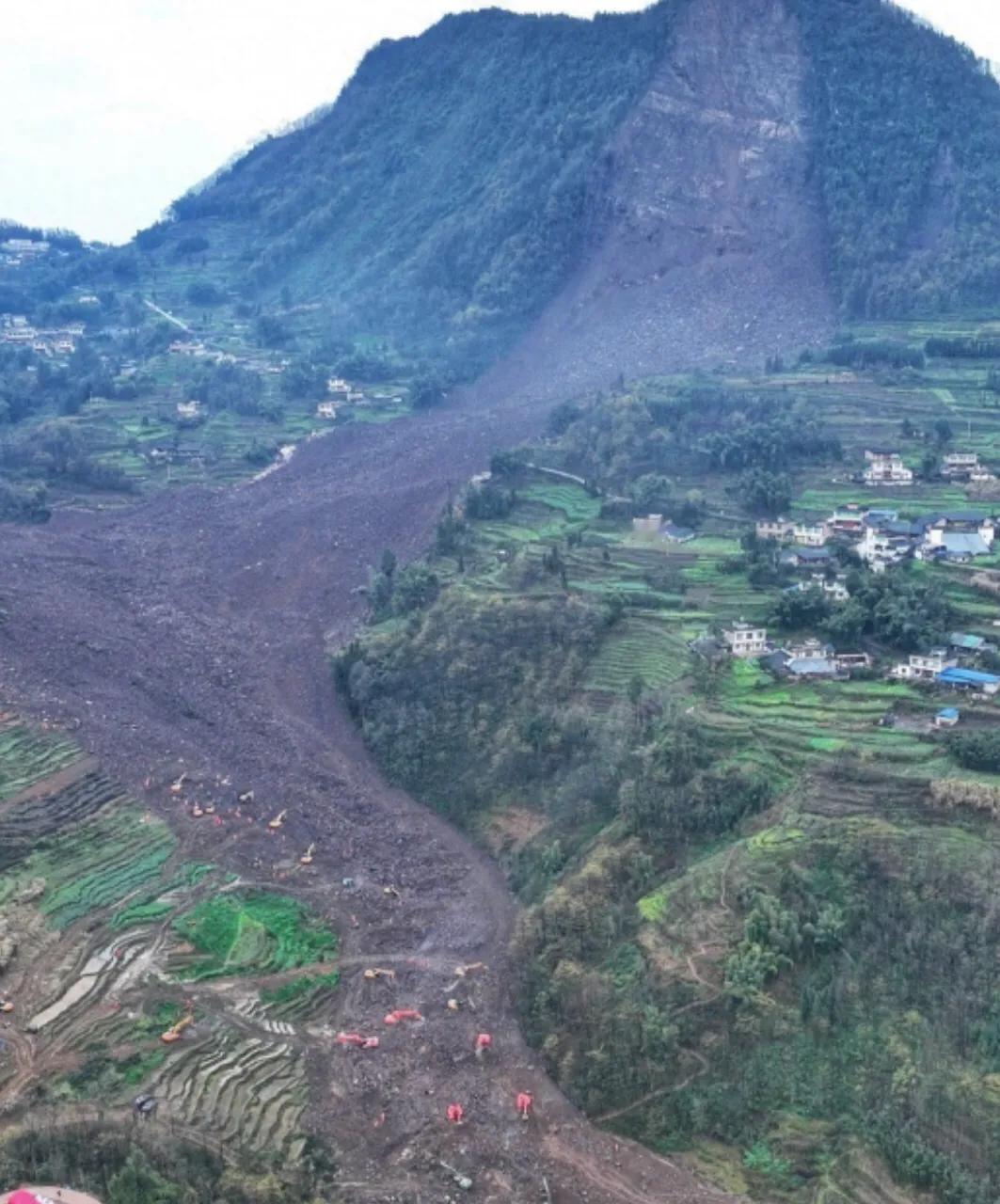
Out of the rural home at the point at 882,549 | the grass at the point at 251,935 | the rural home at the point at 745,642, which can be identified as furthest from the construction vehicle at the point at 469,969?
the rural home at the point at 882,549

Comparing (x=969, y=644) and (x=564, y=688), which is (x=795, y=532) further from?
(x=564, y=688)

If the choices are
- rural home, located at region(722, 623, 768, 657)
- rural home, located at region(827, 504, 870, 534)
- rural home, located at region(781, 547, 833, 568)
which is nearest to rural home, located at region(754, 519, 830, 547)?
rural home, located at region(827, 504, 870, 534)

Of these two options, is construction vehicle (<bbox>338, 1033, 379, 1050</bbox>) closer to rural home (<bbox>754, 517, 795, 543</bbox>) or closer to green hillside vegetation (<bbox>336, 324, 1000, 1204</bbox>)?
green hillside vegetation (<bbox>336, 324, 1000, 1204</bbox>)

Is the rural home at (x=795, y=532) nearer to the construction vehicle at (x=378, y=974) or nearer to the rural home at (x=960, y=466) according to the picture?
the rural home at (x=960, y=466)

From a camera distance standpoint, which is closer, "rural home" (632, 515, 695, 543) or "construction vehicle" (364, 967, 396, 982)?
"construction vehicle" (364, 967, 396, 982)

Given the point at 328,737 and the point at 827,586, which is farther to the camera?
the point at 328,737

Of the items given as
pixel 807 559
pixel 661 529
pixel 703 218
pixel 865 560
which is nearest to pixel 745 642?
pixel 807 559
